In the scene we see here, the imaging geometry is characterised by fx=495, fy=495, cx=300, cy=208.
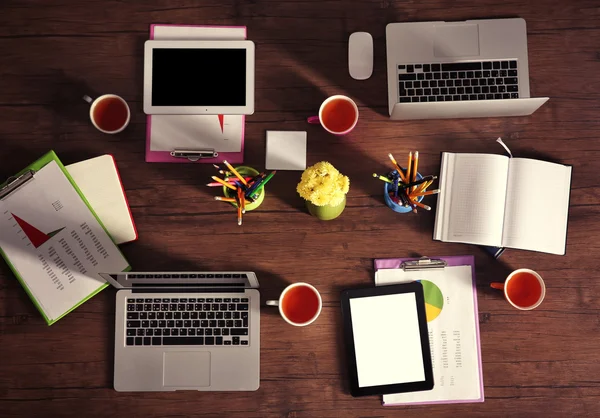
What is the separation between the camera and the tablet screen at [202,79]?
4.60 ft

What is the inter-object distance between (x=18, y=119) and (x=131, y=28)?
0.43m

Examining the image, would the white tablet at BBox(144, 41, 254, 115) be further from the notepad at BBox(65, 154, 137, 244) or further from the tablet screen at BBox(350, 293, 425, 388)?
the tablet screen at BBox(350, 293, 425, 388)

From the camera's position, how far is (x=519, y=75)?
1449mm

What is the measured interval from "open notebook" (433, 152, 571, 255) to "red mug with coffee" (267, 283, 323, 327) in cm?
39

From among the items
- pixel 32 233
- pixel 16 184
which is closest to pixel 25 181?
pixel 16 184

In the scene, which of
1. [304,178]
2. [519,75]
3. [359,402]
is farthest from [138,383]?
[519,75]

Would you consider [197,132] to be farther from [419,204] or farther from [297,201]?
[419,204]

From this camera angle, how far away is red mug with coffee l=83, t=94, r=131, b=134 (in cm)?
144

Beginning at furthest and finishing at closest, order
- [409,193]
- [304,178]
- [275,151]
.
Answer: [275,151], [409,193], [304,178]

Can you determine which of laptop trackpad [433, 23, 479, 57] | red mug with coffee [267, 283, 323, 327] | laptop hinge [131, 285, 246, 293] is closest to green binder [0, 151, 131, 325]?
laptop hinge [131, 285, 246, 293]

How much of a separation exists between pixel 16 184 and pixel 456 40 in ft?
4.33

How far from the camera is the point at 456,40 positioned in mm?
1466

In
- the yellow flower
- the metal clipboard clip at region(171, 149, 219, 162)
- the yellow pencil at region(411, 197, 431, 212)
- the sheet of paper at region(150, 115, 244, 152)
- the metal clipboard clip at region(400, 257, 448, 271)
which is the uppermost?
the sheet of paper at region(150, 115, 244, 152)

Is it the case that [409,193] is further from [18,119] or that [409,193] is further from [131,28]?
[18,119]
